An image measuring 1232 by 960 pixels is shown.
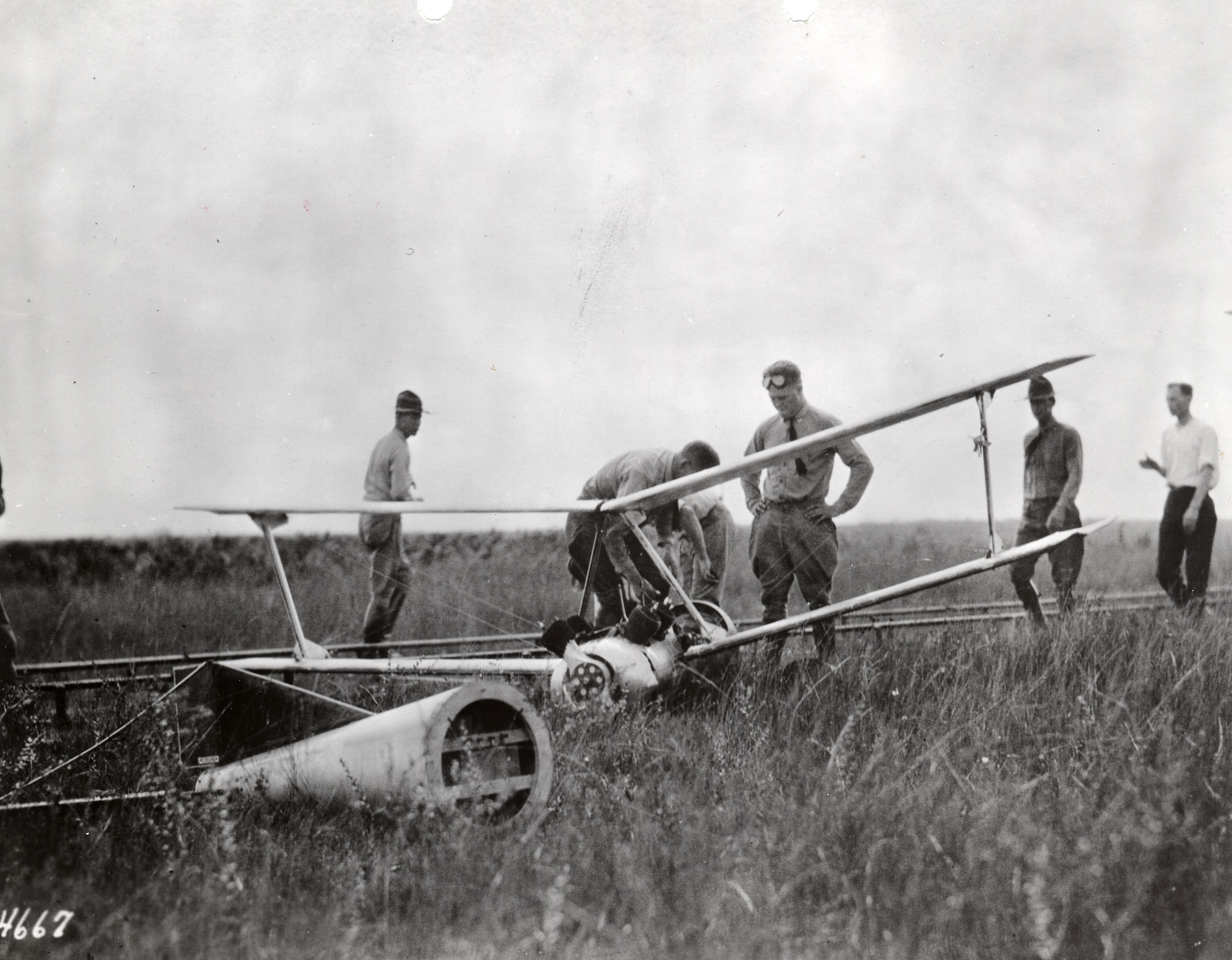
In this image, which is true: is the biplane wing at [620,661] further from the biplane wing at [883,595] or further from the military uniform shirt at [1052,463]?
the military uniform shirt at [1052,463]

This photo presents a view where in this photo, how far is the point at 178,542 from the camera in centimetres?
857

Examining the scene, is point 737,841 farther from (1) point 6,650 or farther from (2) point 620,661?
(1) point 6,650

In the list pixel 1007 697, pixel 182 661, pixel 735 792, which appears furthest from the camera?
pixel 182 661

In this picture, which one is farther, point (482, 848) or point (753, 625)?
point (753, 625)

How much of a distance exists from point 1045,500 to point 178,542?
24.5 feet

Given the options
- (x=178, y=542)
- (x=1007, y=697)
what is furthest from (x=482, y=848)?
(x=178, y=542)

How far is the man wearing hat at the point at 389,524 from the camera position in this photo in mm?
6262

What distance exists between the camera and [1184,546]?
707 cm

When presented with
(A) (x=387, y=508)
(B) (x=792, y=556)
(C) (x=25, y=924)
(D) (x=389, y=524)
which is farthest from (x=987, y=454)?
(C) (x=25, y=924)

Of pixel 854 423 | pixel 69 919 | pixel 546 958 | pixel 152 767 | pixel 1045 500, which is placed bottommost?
pixel 546 958

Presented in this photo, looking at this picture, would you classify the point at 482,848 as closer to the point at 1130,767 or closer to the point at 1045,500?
the point at 1130,767

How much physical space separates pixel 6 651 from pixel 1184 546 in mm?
7818

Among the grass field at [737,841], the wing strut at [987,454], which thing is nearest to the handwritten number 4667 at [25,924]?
the grass field at [737,841]

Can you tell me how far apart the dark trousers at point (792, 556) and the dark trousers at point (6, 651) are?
167 inches
